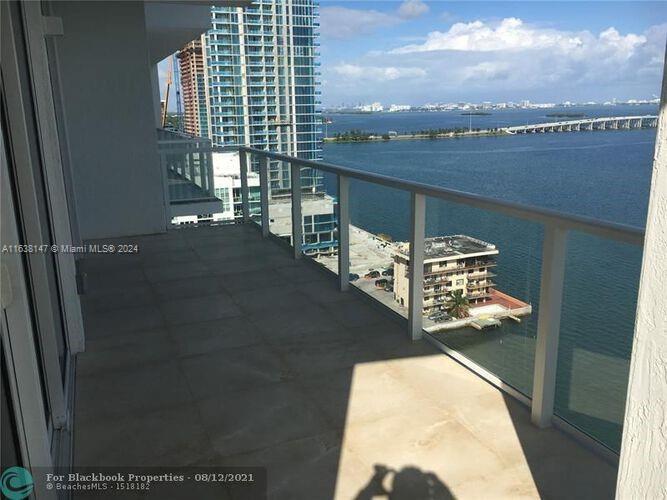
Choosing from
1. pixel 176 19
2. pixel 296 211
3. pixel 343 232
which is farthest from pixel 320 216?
pixel 176 19

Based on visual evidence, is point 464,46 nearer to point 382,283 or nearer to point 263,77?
point 263,77

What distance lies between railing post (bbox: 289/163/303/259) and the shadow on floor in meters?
3.50

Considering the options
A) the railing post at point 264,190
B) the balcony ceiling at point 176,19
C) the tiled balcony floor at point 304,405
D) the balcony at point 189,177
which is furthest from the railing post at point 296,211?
the balcony ceiling at point 176,19

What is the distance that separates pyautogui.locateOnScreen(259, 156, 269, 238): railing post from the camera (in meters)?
6.35

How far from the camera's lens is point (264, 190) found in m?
6.50

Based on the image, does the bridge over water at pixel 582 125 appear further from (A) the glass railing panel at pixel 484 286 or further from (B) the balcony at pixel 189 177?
(B) the balcony at pixel 189 177

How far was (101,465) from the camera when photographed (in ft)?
7.83

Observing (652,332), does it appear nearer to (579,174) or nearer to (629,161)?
(629,161)

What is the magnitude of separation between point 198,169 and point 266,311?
12.2 ft

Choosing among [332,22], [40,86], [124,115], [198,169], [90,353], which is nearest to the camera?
[40,86]

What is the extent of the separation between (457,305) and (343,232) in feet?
4.81

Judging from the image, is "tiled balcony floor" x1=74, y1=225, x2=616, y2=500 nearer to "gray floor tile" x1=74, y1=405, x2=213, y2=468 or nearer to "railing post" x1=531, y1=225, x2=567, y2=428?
"gray floor tile" x1=74, y1=405, x2=213, y2=468

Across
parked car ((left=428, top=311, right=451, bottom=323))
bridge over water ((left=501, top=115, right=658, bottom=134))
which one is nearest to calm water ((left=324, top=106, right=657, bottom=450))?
parked car ((left=428, top=311, right=451, bottom=323))

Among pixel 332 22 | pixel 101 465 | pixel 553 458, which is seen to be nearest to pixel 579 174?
pixel 553 458
